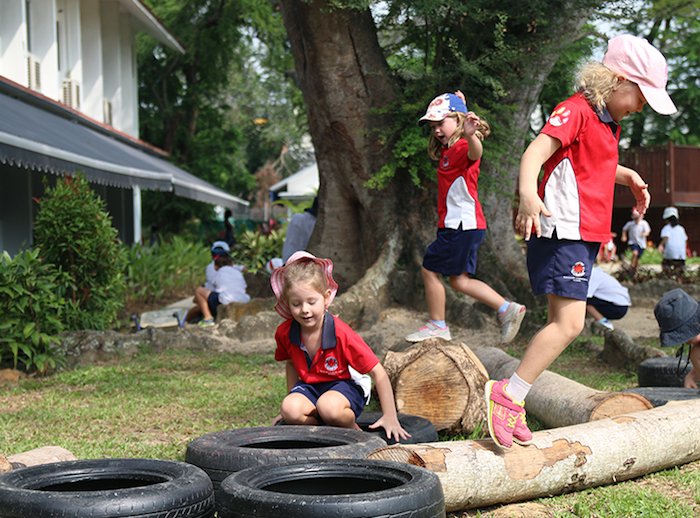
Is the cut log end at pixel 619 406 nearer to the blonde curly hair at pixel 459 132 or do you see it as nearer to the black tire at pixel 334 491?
the black tire at pixel 334 491

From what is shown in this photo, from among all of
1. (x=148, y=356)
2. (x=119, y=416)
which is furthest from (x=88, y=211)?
(x=119, y=416)

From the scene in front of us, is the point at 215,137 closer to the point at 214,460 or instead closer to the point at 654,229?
the point at 654,229

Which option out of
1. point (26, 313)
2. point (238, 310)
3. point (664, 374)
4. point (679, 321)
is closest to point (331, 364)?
point (679, 321)

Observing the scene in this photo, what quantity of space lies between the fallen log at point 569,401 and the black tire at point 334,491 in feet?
6.20

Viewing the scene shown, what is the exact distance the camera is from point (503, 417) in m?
2.96

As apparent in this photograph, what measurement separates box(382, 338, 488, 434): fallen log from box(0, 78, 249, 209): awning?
5.35 meters

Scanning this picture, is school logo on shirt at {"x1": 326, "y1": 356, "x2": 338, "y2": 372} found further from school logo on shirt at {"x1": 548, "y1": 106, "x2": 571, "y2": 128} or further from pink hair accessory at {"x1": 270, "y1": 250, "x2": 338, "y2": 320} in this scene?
school logo on shirt at {"x1": 548, "y1": 106, "x2": 571, "y2": 128}

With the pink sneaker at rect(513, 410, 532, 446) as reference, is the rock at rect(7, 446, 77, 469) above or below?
below

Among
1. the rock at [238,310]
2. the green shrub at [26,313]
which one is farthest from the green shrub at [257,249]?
the green shrub at [26,313]

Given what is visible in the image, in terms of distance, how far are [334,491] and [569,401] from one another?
6.93ft

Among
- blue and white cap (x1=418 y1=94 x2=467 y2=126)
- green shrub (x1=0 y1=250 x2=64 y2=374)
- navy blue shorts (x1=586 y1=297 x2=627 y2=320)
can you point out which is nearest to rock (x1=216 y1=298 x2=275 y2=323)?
green shrub (x1=0 y1=250 x2=64 y2=374)

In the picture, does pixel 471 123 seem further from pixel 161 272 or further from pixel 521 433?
pixel 161 272

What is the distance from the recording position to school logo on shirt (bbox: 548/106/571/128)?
3.16 m

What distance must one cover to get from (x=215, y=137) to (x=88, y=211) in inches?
732
